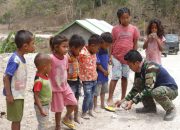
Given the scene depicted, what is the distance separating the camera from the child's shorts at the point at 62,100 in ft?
17.5

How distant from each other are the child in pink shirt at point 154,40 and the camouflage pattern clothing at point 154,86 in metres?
0.96

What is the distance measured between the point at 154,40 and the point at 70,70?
2.18m

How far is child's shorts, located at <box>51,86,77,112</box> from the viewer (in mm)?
5334

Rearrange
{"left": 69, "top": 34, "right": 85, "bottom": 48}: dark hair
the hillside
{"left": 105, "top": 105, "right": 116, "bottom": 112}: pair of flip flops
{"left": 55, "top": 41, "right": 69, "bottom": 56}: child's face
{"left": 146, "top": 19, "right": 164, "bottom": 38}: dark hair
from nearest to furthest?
{"left": 55, "top": 41, "right": 69, "bottom": 56}: child's face < {"left": 69, "top": 34, "right": 85, "bottom": 48}: dark hair < {"left": 105, "top": 105, "right": 116, "bottom": 112}: pair of flip flops < {"left": 146, "top": 19, "right": 164, "bottom": 38}: dark hair < the hillside

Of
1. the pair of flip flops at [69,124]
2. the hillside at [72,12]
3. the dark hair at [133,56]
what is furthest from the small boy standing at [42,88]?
the hillside at [72,12]

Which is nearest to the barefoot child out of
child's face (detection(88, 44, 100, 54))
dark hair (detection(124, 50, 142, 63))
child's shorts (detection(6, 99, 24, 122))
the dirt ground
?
child's face (detection(88, 44, 100, 54))

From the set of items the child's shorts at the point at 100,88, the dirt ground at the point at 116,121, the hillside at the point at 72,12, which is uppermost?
the hillside at the point at 72,12

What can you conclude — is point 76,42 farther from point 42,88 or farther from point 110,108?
point 110,108

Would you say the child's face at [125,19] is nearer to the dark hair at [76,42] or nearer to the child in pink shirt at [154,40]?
the child in pink shirt at [154,40]

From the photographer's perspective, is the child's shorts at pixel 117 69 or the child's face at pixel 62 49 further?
the child's shorts at pixel 117 69

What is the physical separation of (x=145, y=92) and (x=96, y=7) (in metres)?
47.2

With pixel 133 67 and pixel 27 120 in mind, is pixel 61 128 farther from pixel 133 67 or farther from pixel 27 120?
pixel 133 67

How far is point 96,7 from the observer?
5297cm

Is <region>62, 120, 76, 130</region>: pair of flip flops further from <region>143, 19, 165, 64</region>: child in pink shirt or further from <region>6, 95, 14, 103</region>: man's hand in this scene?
<region>143, 19, 165, 64</region>: child in pink shirt
